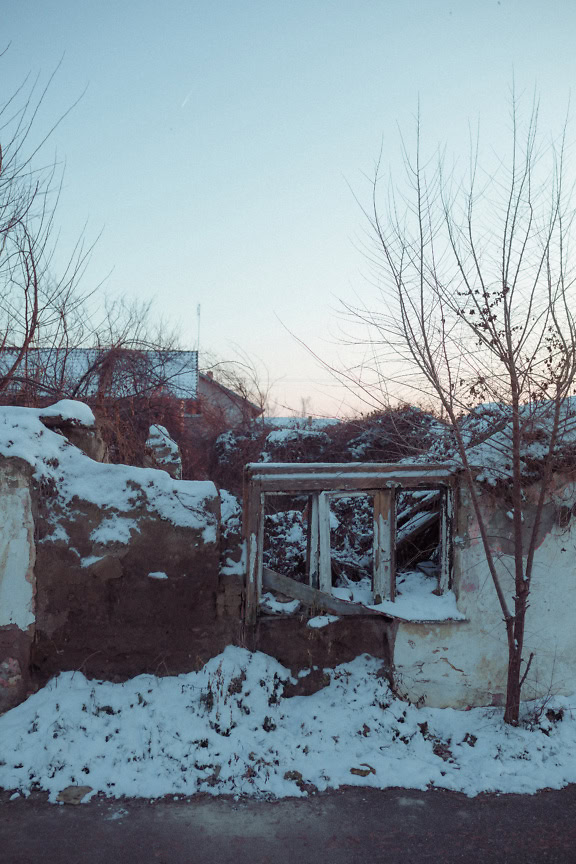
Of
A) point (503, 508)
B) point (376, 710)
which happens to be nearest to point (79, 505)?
point (376, 710)

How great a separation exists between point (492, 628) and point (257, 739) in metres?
2.49

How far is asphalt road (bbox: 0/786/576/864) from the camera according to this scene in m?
4.01

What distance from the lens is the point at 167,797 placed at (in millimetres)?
4605

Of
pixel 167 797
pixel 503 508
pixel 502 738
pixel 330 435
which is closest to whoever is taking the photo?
pixel 167 797

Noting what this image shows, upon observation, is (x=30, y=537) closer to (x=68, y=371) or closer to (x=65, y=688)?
(x=65, y=688)

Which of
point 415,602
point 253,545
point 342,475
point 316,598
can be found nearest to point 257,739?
point 316,598

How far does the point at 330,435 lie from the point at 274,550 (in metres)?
6.96

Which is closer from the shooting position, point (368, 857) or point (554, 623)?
point (368, 857)

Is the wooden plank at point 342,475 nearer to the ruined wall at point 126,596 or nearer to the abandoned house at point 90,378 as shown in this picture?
the ruined wall at point 126,596

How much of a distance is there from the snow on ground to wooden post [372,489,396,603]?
721mm

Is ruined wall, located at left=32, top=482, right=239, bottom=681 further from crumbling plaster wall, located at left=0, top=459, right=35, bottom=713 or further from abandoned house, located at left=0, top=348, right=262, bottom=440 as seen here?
abandoned house, located at left=0, top=348, right=262, bottom=440

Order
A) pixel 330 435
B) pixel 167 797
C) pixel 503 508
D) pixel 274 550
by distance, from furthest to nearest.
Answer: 1. pixel 330 435
2. pixel 274 550
3. pixel 503 508
4. pixel 167 797

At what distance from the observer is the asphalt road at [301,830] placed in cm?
401

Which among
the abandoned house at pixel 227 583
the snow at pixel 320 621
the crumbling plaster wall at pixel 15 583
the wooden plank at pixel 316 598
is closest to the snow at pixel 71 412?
the abandoned house at pixel 227 583
